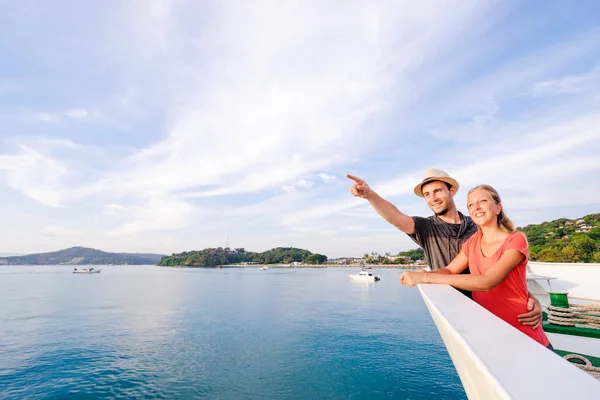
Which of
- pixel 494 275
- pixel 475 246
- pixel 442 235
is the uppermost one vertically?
pixel 442 235

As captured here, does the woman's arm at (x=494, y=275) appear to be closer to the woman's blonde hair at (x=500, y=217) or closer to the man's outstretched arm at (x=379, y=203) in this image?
the woman's blonde hair at (x=500, y=217)

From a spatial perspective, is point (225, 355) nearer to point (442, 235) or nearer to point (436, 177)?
point (442, 235)

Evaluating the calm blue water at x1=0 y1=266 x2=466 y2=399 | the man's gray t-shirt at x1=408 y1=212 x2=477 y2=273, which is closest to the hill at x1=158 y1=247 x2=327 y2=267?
the calm blue water at x1=0 y1=266 x2=466 y2=399

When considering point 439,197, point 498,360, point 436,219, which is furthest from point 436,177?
point 498,360

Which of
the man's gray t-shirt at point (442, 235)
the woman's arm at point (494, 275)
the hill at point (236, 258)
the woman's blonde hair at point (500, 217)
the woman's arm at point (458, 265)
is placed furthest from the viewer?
the hill at point (236, 258)

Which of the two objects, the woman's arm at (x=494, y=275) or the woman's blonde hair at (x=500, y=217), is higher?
the woman's blonde hair at (x=500, y=217)

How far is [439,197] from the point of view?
115 inches

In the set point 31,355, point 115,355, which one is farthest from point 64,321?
point 115,355

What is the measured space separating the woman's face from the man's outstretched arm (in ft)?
1.98

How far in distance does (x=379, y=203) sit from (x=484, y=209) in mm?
782

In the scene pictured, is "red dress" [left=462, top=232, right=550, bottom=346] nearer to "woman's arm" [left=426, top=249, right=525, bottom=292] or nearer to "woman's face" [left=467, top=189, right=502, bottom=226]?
"woman's arm" [left=426, top=249, right=525, bottom=292]

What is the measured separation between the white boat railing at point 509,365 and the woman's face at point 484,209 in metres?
1.14

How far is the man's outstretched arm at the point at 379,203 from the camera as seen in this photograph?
106 inches

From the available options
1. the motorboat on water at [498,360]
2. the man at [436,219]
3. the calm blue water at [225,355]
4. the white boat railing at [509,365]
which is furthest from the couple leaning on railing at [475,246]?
the calm blue water at [225,355]
